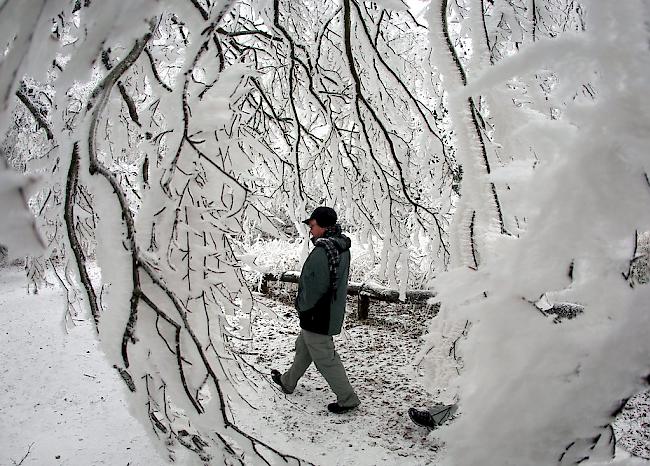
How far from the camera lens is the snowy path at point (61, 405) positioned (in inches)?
122

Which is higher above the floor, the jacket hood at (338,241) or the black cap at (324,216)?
the black cap at (324,216)

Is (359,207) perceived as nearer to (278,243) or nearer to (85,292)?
(85,292)

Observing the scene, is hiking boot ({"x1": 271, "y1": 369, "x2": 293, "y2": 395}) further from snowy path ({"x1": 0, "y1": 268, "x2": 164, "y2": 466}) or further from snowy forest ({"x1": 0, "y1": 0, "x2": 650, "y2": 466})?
snowy forest ({"x1": 0, "y1": 0, "x2": 650, "y2": 466})

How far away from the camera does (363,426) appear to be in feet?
11.3

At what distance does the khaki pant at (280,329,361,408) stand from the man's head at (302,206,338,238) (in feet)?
2.91

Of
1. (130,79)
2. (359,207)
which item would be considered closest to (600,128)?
(359,207)

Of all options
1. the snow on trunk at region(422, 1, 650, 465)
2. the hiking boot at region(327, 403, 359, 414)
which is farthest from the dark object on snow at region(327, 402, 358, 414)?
the snow on trunk at region(422, 1, 650, 465)

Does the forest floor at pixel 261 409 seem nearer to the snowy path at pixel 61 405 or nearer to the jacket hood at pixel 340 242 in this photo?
the snowy path at pixel 61 405

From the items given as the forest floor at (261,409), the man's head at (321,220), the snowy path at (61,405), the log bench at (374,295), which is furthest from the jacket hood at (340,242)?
the log bench at (374,295)

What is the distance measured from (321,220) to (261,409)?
6.11 feet

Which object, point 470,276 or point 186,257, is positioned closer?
point 470,276

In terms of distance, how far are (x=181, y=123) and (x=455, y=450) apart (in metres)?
0.88

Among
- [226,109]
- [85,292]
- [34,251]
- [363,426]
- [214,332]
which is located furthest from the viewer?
[363,426]

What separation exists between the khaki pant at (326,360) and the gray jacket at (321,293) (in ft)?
0.30
